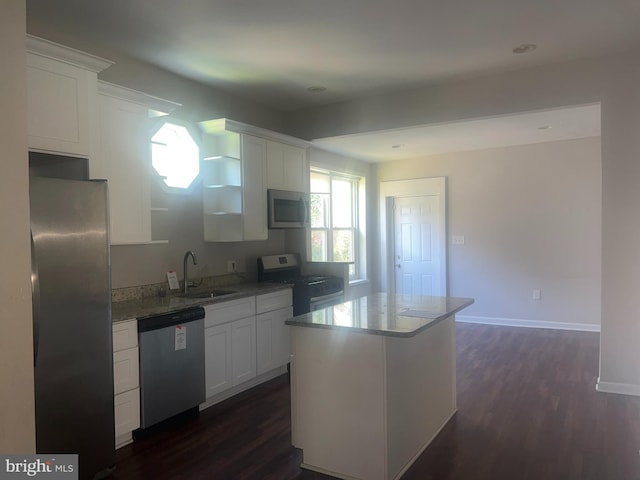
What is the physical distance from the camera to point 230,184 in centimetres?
424

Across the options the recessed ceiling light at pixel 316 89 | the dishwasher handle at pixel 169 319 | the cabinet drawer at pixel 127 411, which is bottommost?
the cabinet drawer at pixel 127 411

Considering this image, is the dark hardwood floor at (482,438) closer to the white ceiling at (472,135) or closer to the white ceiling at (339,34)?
the white ceiling at (472,135)

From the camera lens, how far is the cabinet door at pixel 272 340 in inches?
156

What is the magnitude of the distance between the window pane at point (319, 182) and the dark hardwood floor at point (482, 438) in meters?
2.86

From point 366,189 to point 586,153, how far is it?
3054 mm

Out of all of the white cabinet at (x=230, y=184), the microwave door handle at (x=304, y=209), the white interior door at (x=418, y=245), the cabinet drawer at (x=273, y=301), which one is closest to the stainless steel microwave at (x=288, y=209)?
the microwave door handle at (x=304, y=209)

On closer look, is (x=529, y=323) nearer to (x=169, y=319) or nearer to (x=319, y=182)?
(x=319, y=182)

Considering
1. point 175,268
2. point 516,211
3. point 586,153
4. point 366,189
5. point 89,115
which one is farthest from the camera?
point 366,189

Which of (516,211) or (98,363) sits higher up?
(516,211)

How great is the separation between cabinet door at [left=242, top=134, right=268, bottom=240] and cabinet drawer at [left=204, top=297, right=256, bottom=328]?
0.67 metres

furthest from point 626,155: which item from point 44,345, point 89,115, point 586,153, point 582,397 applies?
point 44,345

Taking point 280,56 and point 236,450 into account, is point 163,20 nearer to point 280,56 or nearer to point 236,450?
point 280,56

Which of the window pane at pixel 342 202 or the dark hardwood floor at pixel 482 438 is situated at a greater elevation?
the window pane at pixel 342 202

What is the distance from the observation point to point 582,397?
3.60 metres
